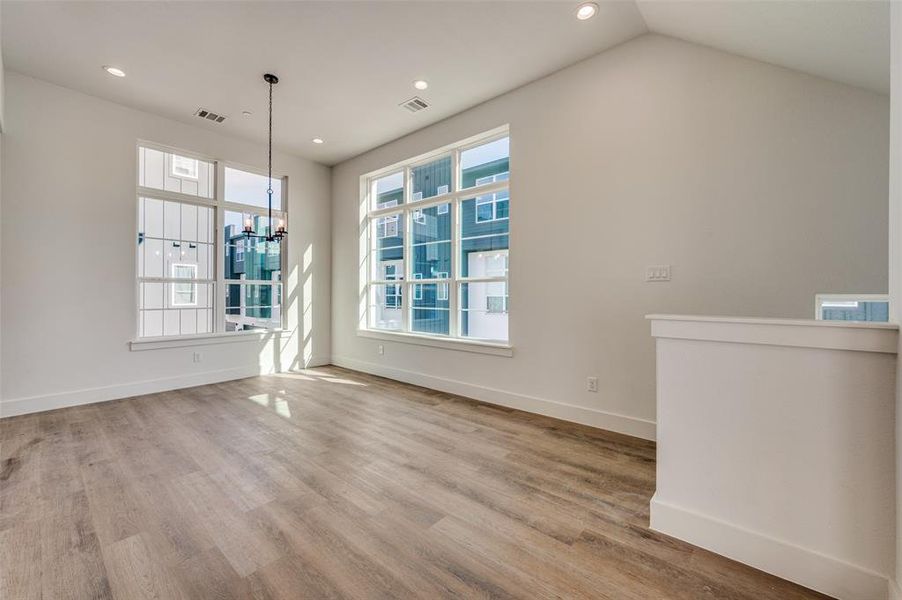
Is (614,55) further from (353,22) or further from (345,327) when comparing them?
(345,327)

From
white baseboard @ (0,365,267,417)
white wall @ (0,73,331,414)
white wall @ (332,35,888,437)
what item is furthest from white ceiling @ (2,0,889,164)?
white baseboard @ (0,365,267,417)

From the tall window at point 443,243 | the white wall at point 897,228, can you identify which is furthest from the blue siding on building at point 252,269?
the white wall at point 897,228

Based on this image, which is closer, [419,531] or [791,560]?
[791,560]

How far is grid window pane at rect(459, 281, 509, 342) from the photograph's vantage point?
13.5 feet

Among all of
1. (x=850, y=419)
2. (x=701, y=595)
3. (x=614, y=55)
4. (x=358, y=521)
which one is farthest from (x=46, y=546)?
(x=614, y=55)

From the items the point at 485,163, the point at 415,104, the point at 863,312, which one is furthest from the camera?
the point at 485,163

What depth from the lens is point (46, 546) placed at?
174 centimetres

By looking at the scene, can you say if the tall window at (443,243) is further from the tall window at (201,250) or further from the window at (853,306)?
the window at (853,306)

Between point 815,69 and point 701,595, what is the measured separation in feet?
9.82

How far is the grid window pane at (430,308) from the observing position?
4.74 metres

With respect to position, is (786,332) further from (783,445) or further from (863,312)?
(863,312)

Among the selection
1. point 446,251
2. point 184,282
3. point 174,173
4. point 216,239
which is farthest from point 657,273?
point 174,173

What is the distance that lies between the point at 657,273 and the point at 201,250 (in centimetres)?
533

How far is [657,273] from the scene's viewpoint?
2.95 metres
